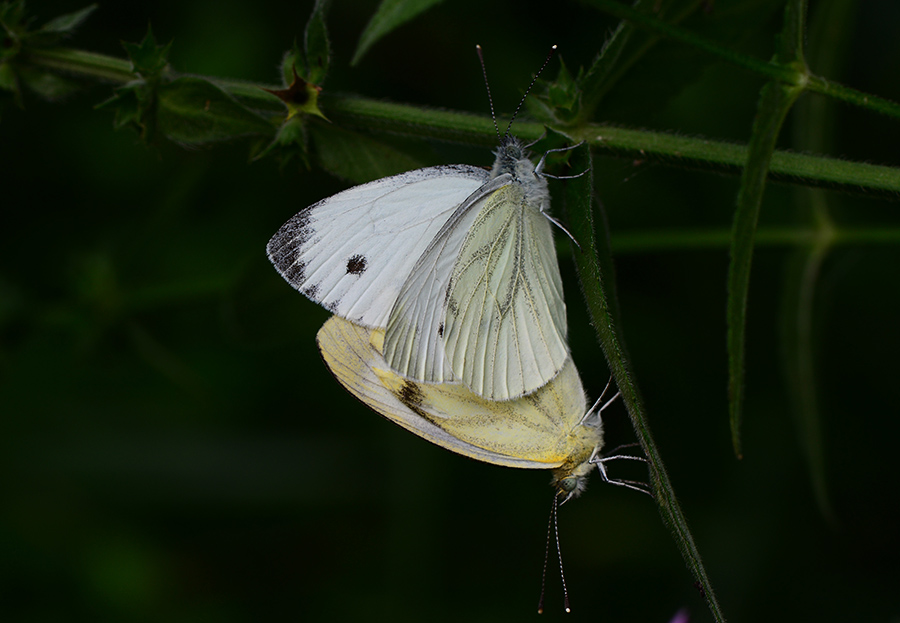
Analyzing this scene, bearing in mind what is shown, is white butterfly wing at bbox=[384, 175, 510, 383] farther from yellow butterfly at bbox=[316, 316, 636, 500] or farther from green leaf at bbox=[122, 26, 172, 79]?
green leaf at bbox=[122, 26, 172, 79]

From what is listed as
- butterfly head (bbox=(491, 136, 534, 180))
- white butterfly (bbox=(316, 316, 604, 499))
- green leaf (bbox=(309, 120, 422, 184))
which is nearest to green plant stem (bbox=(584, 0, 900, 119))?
butterfly head (bbox=(491, 136, 534, 180))

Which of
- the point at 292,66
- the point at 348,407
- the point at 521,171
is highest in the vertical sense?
the point at 348,407

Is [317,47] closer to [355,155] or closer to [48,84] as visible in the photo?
[355,155]

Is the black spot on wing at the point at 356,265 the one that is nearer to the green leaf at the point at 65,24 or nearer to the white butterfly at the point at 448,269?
the white butterfly at the point at 448,269

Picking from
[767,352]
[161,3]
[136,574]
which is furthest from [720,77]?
[136,574]

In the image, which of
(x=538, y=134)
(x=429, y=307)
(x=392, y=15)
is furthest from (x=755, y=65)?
(x=429, y=307)

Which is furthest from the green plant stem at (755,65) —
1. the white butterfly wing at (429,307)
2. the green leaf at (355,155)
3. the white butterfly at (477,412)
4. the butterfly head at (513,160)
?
the white butterfly at (477,412)
